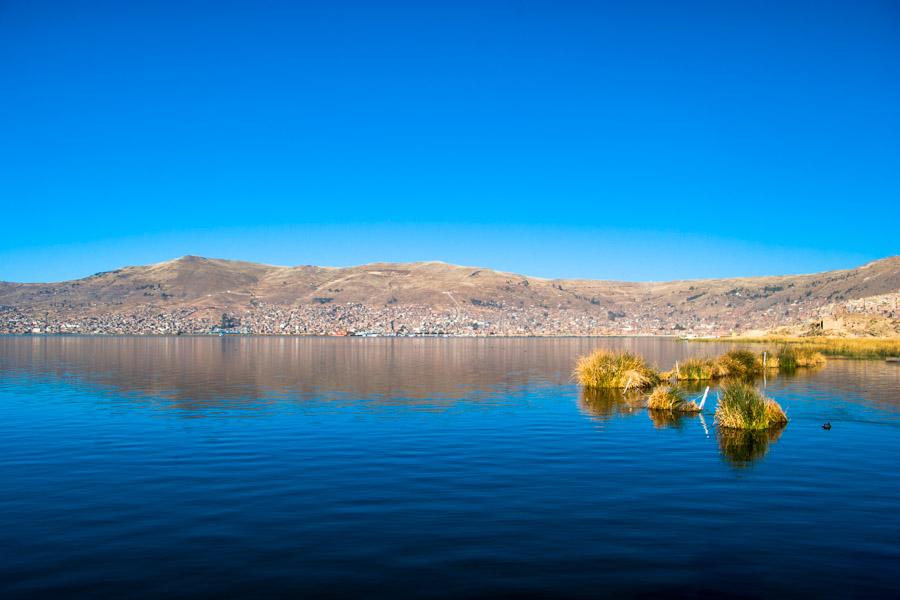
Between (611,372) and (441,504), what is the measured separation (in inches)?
1094

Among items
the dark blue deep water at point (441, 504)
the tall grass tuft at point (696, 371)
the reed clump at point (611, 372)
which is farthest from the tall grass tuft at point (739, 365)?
the dark blue deep water at point (441, 504)

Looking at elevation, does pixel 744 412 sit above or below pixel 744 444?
above

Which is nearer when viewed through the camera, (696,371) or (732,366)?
(696,371)

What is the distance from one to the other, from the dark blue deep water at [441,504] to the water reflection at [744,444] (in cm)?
15

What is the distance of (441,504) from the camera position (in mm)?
13797

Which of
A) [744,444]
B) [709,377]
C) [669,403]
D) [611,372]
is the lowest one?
[744,444]

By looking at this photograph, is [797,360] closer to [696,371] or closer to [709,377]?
[709,377]

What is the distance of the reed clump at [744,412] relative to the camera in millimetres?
23797

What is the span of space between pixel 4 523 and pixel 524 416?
63.0 feet

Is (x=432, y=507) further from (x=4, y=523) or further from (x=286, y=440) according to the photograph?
(x=286, y=440)

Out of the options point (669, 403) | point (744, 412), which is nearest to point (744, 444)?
point (744, 412)

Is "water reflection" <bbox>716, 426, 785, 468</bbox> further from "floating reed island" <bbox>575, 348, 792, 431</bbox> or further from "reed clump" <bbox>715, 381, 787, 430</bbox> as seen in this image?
"floating reed island" <bbox>575, 348, 792, 431</bbox>

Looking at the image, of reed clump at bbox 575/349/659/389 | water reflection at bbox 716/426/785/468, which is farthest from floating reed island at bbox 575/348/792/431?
water reflection at bbox 716/426/785/468

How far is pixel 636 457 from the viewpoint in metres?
18.9
